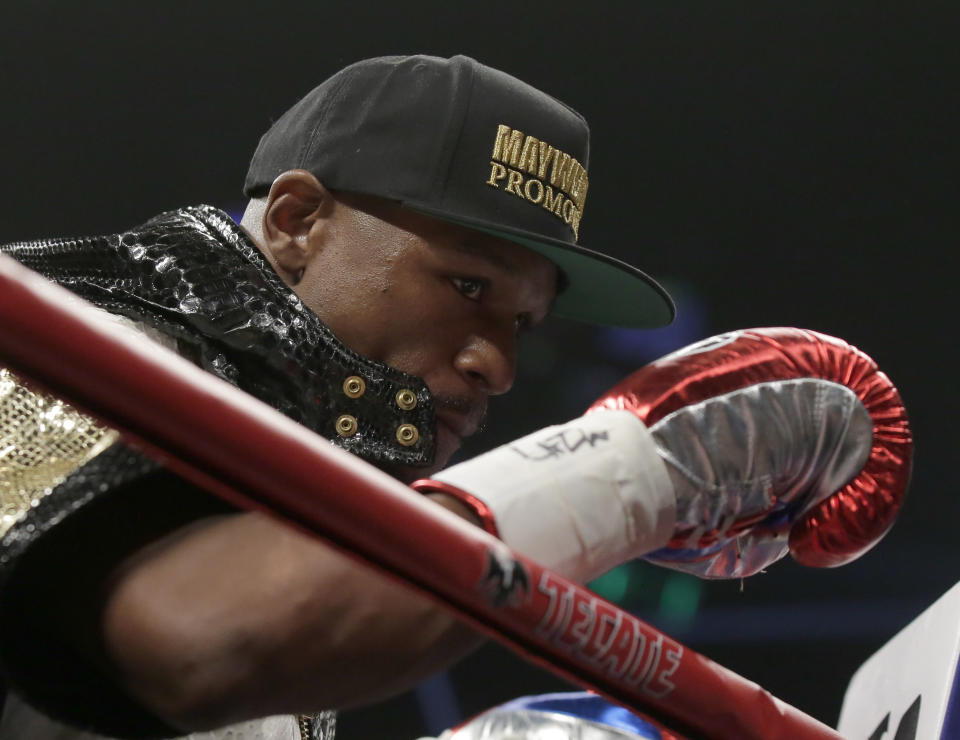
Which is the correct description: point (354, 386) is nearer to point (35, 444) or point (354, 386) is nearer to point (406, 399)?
point (406, 399)

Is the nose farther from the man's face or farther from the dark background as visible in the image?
the dark background

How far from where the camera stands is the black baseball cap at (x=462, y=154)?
1053mm

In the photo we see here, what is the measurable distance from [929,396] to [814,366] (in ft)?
4.11

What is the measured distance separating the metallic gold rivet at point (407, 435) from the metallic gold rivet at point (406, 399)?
0.02 m

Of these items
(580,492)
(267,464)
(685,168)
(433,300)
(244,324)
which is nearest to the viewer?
(267,464)

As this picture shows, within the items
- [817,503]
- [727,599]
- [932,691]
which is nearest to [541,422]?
[727,599]

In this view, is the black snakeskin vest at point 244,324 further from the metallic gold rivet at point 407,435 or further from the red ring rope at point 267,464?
the red ring rope at point 267,464

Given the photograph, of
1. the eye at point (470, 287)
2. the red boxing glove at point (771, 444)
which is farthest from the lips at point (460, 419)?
the red boxing glove at point (771, 444)

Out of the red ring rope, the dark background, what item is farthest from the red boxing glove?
the dark background

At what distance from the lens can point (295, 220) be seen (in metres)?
1.11

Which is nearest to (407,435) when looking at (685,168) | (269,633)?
(269,633)

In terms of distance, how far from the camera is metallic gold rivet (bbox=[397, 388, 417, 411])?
991 mm

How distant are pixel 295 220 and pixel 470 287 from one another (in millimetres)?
197

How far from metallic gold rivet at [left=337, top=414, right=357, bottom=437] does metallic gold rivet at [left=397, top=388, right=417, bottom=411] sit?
0.05 m
